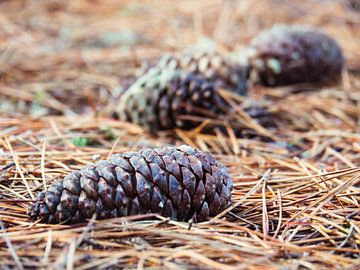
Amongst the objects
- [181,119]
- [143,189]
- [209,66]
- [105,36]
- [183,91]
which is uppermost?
[105,36]

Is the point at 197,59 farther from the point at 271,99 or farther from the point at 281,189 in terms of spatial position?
the point at 281,189

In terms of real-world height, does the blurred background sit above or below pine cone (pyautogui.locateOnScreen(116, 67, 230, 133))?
above

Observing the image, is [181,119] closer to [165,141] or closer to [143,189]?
[165,141]

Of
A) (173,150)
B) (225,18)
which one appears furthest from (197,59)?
(225,18)

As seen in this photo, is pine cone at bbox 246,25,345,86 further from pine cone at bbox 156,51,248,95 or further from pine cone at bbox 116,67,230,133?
pine cone at bbox 116,67,230,133

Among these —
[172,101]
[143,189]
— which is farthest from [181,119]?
[143,189]

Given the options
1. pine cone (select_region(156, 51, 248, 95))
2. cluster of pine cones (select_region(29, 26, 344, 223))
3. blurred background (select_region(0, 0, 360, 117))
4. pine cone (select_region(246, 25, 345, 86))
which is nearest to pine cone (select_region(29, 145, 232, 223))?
cluster of pine cones (select_region(29, 26, 344, 223))
